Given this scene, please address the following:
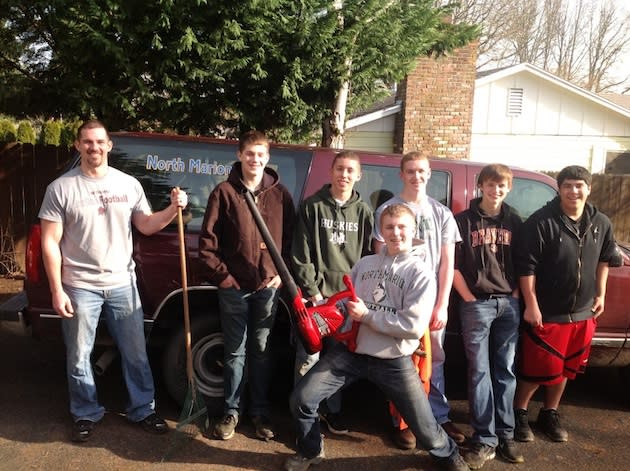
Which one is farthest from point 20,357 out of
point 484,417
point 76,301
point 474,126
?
point 474,126

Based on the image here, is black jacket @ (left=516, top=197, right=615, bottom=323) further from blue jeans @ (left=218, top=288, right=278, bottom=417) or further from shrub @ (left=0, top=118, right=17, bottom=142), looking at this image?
shrub @ (left=0, top=118, right=17, bottom=142)

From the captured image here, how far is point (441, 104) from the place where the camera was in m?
12.0

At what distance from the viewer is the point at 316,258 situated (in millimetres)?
3516

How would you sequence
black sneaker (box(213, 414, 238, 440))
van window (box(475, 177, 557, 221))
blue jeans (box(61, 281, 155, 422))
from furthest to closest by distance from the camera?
1. van window (box(475, 177, 557, 221))
2. black sneaker (box(213, 414, 238, 440))
3. blue jeans (box(61, 281, 155, 422))

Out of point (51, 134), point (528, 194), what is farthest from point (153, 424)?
point (51, 134)

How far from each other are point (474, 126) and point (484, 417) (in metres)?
12.8

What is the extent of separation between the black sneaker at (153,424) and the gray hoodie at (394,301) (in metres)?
1.49

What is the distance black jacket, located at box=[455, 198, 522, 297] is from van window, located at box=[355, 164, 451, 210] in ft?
1.50

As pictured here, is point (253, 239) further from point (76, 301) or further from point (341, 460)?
point (341, 460)

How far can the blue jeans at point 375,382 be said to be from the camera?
3.10m

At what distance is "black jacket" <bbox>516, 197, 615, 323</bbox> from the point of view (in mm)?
3543

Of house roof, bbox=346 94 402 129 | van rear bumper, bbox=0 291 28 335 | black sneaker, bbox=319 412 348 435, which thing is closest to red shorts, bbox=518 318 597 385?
black sneaker, bbox=319 412 348 435

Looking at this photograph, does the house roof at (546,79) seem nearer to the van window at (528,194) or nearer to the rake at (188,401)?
the van window at (528,194)

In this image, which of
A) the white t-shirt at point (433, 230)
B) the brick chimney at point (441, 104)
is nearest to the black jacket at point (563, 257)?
the white t-shirt at point (433, 230)
